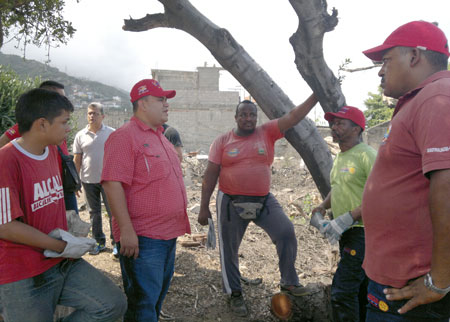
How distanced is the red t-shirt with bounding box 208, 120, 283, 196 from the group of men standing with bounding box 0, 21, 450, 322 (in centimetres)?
1

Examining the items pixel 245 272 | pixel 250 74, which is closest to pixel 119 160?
pixel 250 74

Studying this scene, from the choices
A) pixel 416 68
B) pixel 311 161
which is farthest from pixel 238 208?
pixel 416 68

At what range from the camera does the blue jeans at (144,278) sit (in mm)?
2463

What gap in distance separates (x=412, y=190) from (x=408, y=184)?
0.03 m

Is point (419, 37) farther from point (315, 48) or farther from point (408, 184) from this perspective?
point (315, 48)

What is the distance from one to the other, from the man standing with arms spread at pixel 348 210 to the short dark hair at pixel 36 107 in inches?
85.4

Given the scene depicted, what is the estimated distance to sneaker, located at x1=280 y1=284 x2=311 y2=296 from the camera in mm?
3441

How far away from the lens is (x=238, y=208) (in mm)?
3629

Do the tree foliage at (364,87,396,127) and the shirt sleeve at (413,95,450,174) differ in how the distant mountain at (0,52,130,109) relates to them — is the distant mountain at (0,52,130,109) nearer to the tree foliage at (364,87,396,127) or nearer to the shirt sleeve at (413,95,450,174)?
the shirt sleeve at (413,95,450,174)

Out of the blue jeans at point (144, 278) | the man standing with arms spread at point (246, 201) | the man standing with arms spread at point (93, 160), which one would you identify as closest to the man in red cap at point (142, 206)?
the blue jeans at point (144, 278)

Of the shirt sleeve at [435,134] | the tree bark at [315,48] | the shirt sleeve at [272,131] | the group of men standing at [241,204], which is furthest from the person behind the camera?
the shirt sleeve at [272,131]

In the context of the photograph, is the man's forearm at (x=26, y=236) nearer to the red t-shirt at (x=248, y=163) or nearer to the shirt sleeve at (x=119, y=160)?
the shirt sleeve at (x=119, y=160)

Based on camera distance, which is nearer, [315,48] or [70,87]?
[315,48]

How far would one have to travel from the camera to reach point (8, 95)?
6039 millimetres
